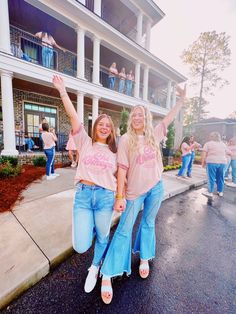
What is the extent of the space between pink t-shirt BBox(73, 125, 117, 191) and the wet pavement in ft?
3.56

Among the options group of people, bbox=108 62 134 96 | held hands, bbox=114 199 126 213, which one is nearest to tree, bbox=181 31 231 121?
group of people, bbox=108 62 134 96

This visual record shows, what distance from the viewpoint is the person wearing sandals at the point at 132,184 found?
1546 mm

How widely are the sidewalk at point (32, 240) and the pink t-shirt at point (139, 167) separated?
125 cm

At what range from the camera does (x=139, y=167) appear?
1567 millimetres

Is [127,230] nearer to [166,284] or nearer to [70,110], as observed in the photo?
[166,284]

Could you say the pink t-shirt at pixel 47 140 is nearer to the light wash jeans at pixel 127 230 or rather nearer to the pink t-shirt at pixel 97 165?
the pink t-shirt at pixel 97 165

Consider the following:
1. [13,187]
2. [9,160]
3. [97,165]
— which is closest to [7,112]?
[9,160]

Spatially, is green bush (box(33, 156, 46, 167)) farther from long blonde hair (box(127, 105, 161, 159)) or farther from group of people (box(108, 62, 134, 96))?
group of people (box(108, 62, 134, 96))

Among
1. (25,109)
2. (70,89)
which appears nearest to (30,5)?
(70,89)

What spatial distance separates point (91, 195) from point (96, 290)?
100cm

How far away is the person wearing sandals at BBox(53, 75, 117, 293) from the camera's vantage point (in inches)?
59.2

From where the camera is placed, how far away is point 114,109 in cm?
1302

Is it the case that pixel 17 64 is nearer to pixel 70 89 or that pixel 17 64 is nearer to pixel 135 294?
pixel 70 89

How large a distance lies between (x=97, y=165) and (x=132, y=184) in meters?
0.41
